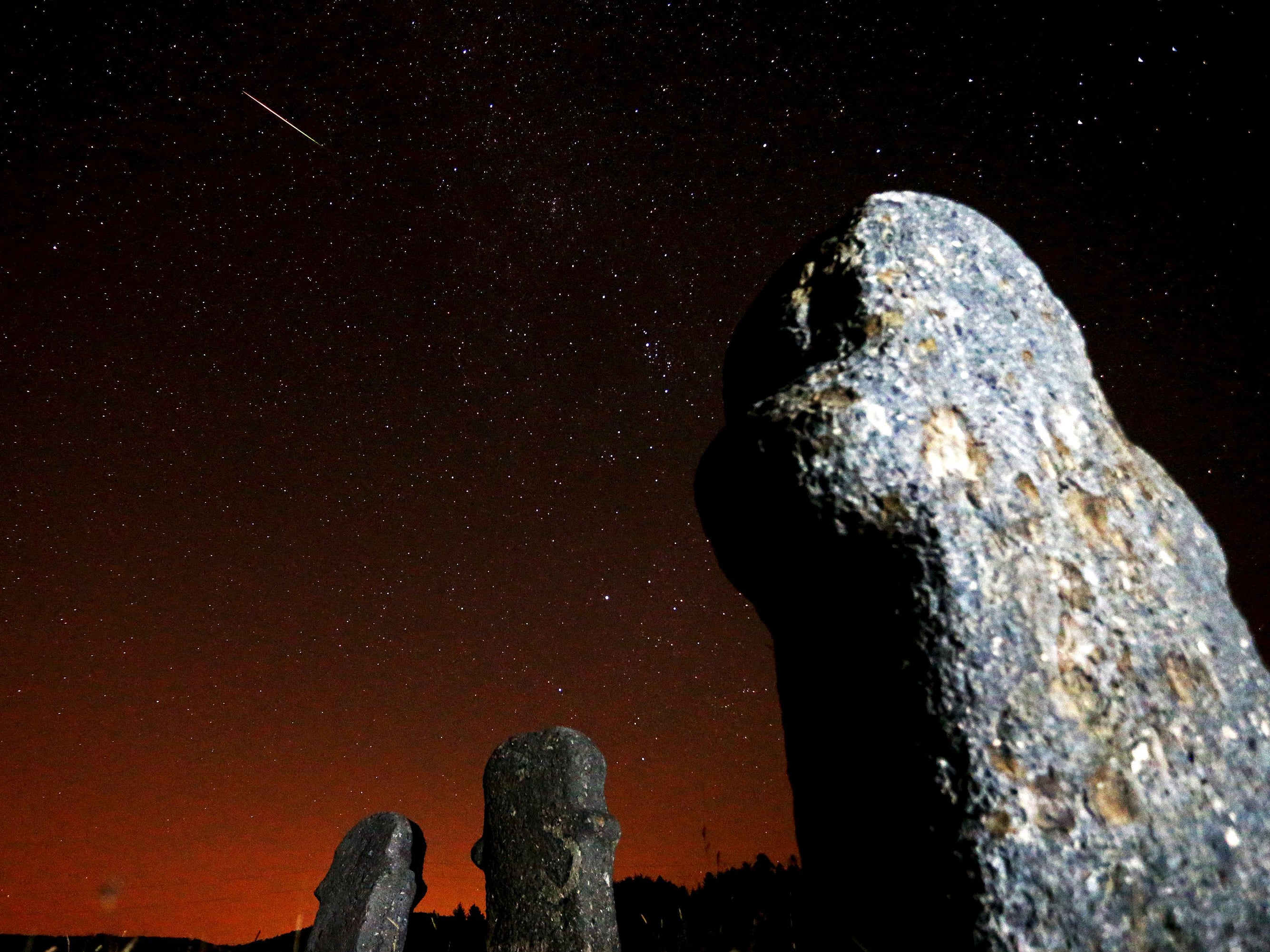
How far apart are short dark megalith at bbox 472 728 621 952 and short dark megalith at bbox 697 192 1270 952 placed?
3.36m

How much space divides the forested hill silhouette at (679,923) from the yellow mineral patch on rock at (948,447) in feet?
8.87

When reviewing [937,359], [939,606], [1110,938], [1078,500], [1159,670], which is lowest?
[1110,938]

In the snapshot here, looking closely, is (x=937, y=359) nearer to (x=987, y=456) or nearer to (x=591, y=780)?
(x=987, y=456)

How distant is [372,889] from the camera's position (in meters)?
6.00

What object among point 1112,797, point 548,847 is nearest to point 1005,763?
point 1112,797

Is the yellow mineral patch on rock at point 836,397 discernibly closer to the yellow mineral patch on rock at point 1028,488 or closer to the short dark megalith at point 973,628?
the short dark megalith at point 973,628

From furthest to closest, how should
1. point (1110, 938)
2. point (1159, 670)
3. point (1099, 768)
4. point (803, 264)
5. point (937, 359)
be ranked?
point (803, 264), point (937, 359), point (1159, 670), point (1099, 768), point (1110, 938)

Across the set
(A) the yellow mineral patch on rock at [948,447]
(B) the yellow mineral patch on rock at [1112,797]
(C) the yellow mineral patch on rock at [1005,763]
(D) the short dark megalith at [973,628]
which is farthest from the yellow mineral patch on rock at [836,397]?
(B) the yellow mineral patch on rock at [1112,797]

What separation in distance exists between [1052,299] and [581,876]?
4277 millimetres

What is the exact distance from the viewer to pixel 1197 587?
7.75 ft

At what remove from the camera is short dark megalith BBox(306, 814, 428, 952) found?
5.90 meters

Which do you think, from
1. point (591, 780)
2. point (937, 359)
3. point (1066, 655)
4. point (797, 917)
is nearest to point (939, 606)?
point (1066, 655)

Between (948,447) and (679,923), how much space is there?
5.67m

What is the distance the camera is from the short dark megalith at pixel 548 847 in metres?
5.35
